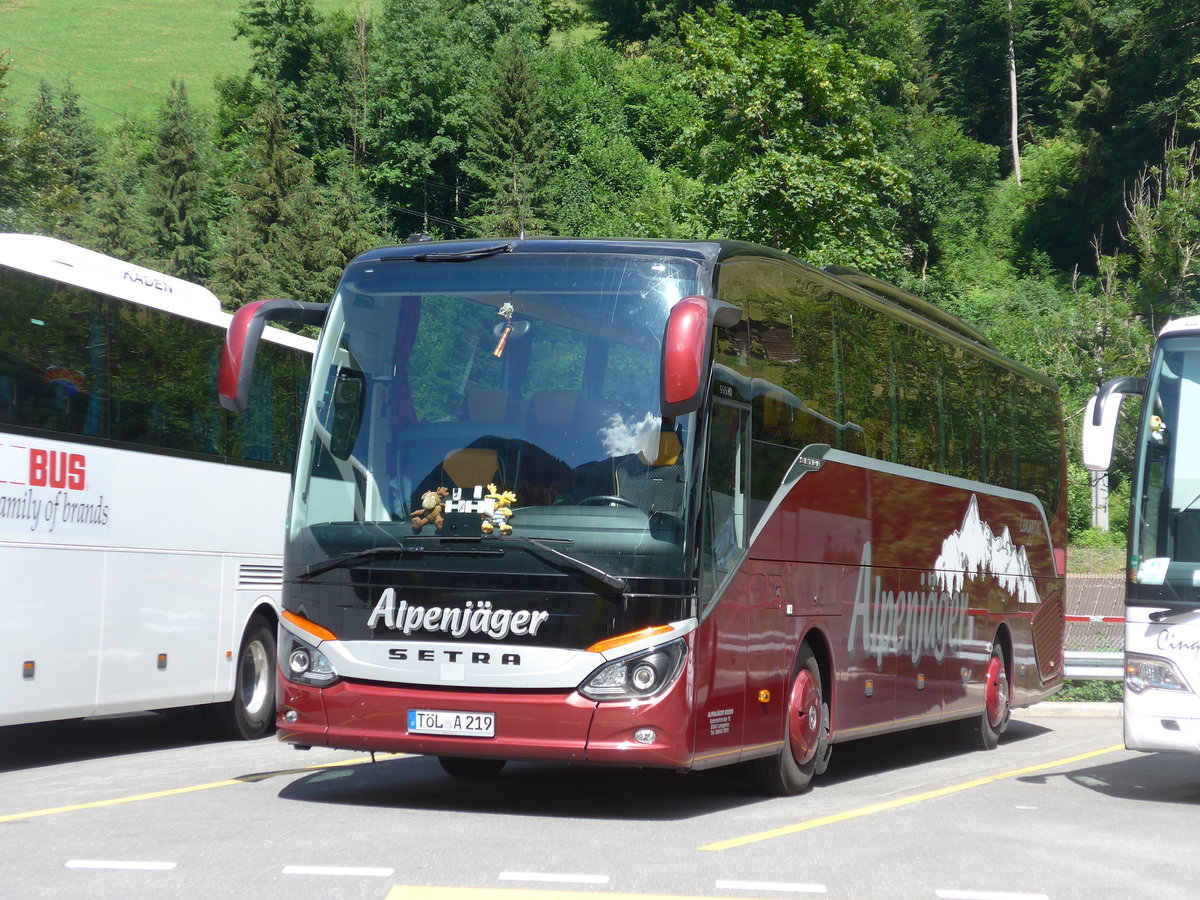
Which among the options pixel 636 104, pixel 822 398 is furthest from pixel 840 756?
pixel 636 104

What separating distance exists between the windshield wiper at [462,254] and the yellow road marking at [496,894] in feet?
14.4

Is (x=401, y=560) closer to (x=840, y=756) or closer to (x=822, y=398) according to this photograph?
(x=822, y=398)

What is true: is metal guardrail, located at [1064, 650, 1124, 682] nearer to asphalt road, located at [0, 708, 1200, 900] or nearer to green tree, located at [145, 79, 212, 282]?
asphalt road, located at [0, 708, 1200, 900]

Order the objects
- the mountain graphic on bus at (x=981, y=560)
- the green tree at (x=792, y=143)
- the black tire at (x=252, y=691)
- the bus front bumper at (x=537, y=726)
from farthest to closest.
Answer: the green tree at (x=792, y=143)
the black tire at (x=252, y=691)
the mountain graphic on bus at (x=981, y=560)
the bus front bumper at (x=537, y=726)

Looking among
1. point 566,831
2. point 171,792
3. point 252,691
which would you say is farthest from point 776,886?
point 252,691

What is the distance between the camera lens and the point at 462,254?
998 centimetres

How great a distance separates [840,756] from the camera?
1552 centimetres

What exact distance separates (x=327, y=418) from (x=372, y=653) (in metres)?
1.50

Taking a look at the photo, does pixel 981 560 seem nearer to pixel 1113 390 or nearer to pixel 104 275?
pixel 1113 390

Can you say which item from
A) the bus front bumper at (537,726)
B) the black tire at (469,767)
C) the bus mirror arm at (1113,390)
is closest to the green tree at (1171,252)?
the bus mirror arm at (1113,390)

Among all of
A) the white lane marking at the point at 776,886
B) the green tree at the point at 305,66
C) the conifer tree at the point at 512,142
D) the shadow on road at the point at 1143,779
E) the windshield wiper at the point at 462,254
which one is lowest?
the shadow on road at the point at 1143,779

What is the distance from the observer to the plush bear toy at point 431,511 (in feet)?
30.7

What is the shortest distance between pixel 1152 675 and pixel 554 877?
18.7ft

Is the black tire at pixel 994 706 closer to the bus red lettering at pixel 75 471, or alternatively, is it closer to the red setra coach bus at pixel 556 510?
the red setra coach bus at pixel 556 510
